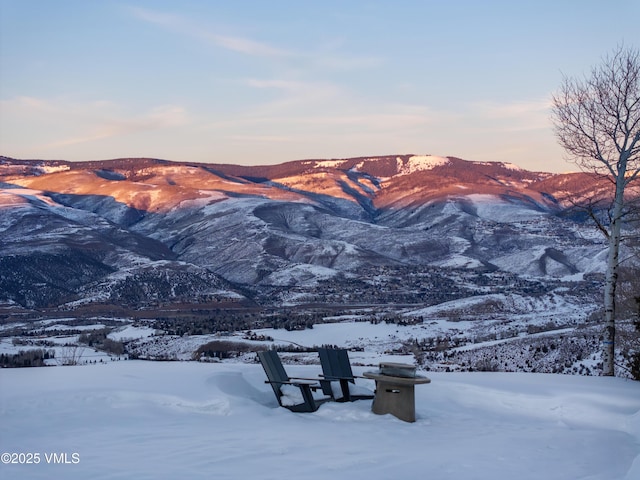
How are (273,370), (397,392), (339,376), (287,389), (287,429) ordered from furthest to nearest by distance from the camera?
(339,376) < (287,389) < (273,370) < (397,392) < (287,429)

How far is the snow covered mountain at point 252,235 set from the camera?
6888cm

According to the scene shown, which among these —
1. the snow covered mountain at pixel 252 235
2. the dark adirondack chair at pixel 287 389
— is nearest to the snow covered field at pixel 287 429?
the dark adirondack chair at pixel 287 389

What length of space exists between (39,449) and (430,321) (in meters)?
36.1

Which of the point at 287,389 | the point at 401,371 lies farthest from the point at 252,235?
the point at 401,371

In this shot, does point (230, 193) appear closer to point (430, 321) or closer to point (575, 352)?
point (430, 321)

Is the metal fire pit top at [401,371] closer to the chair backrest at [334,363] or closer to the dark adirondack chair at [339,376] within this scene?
the dark adirondack chair at [339,376]

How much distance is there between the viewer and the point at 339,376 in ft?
42.8

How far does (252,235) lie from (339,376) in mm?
79104

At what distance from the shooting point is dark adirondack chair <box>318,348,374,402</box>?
12.9 m

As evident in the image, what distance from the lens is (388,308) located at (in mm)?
56000

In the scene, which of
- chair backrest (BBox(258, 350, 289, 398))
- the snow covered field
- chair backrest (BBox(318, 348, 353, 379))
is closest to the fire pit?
the snow covered field

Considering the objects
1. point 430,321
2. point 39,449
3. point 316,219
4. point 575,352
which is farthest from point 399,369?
point 316,219

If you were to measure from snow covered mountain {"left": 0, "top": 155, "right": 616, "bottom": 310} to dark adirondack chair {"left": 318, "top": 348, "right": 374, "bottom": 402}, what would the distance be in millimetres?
30166

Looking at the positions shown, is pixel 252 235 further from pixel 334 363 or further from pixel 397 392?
pixel 397 392
